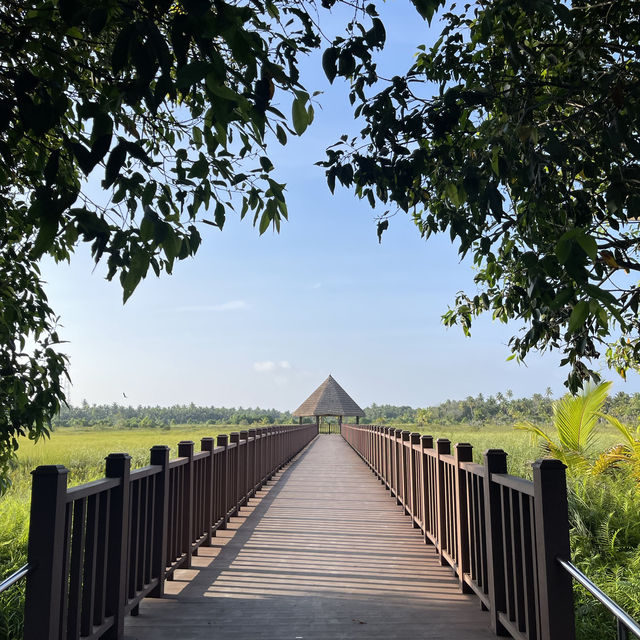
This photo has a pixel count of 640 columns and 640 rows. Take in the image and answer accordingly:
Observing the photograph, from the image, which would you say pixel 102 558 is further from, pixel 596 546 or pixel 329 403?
pixel 329 403

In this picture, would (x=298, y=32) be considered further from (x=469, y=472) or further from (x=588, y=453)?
(x=588, y=453)

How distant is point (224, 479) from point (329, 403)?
127 feet

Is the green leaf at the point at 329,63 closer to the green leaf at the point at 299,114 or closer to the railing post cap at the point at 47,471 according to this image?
the green leaf at the point at 299,114

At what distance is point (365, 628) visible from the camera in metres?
3.52

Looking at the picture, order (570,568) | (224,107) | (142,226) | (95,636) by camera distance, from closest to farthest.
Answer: (224,107), (142,226), (570,568), (95,636)

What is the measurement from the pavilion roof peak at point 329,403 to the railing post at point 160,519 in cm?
3975

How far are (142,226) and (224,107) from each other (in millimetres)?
577

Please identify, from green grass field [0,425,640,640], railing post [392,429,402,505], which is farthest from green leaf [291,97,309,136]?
railing post [392,429,402,505]

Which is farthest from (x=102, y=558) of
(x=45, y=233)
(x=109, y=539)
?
(x=45, y=233)

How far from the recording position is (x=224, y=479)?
21.0 ft

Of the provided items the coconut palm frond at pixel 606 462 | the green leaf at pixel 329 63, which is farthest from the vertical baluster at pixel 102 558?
the coconut palm frond at pixel 606 462

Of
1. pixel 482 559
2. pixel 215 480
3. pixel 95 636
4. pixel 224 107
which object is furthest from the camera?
pixel 215 480

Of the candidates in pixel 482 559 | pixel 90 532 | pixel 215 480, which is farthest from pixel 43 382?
pixel 482 559

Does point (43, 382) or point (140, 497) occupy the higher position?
point (43, 382)
